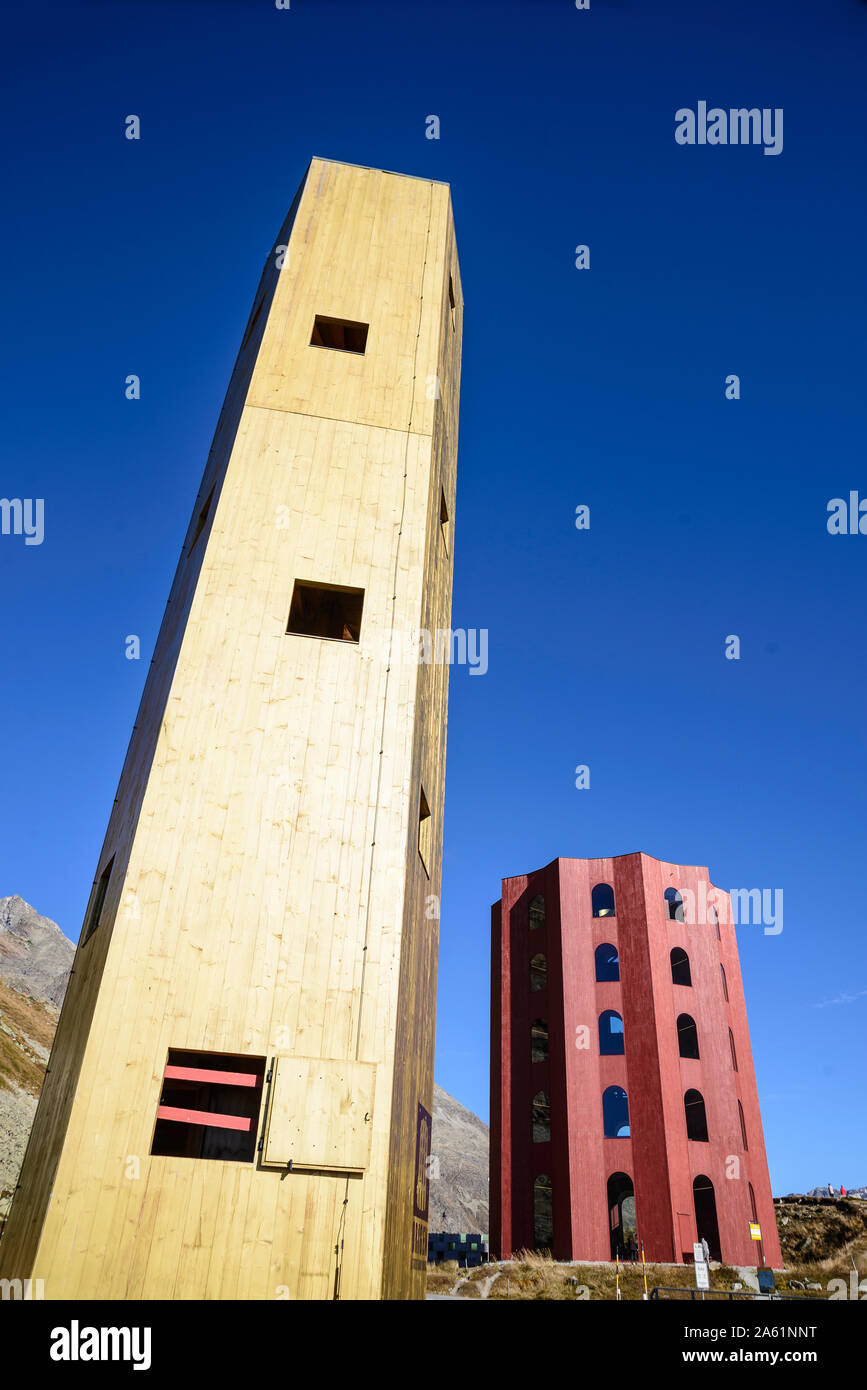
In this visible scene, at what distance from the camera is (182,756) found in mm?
12500

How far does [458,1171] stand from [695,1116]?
9772 cm

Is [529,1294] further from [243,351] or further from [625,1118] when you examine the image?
[243,351]

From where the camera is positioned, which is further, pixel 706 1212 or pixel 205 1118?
pixel 706 1212

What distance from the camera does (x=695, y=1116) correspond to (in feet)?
115

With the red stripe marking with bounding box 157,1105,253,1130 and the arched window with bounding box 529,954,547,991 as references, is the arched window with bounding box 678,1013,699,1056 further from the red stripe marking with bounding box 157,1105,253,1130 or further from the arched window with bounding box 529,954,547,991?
the red stripe marking with bounding box 157,1105,253,1130

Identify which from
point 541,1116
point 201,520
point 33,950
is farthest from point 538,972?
point 33,950

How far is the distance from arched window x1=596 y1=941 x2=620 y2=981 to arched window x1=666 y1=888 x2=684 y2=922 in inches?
126

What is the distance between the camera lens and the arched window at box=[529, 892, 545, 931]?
40.0 meters

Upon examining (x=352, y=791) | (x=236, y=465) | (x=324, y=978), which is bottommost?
(x=324, y=978)

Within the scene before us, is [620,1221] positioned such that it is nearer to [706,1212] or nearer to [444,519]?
[706,1212]

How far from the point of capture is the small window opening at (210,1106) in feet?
34.6

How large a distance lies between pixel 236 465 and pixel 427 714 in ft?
17.1

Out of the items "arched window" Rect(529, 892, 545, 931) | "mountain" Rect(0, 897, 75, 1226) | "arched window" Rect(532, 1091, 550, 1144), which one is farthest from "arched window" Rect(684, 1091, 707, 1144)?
"mountain" Rect(0, 897, 75, 1226)
